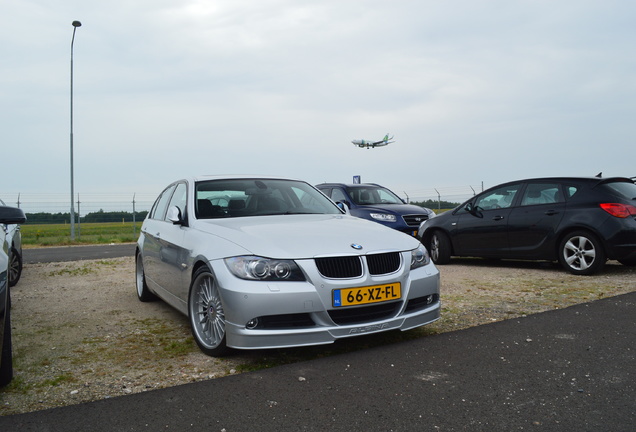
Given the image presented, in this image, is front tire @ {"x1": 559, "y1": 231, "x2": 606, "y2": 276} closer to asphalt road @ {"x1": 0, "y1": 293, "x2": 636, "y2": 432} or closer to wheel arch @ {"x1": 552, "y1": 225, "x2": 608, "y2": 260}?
wheel arch @ {"x1": 552, "y1": 225, "x2": 608, "y2": 260}

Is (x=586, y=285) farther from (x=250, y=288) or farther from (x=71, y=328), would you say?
(x=71, y=328)

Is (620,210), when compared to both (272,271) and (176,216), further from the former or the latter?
(176,216)

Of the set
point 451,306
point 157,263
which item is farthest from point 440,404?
point 157,263

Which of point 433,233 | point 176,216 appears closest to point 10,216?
point 176,216

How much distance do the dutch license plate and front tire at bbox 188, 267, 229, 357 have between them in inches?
32.8

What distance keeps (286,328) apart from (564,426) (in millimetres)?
1809

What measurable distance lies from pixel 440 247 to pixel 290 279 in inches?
258

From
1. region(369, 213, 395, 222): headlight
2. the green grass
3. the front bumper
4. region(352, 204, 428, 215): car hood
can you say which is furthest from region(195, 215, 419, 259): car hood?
the green grass

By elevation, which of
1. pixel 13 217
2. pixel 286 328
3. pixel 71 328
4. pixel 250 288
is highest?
pixel 13 217

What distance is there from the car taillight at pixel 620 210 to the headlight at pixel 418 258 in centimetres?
415

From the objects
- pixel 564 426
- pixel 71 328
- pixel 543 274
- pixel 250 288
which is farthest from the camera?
pixel 543 274

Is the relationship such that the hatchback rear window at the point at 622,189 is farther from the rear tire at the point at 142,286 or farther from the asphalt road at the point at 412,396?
the rear tire at the point at 142,286

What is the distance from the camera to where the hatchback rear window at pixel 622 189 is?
7.48m

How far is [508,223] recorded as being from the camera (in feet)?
28.3
